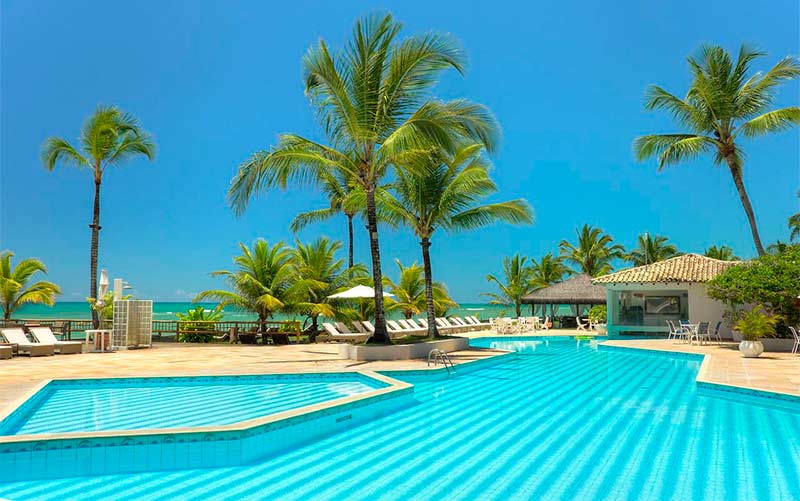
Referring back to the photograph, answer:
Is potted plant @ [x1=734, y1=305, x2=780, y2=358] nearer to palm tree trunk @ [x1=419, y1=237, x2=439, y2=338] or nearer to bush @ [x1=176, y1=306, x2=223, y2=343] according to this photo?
palm tree trunk @ [x1=419, y1=237, x2=439, y2=338]

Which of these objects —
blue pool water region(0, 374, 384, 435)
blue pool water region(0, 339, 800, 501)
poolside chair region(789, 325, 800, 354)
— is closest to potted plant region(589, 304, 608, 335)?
poolside chair region(789, 325, 800, 354)

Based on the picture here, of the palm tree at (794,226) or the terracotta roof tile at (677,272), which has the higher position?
the palm tree at (794,226)

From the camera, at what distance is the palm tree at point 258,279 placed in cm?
1845

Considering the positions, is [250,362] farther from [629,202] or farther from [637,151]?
[629,202]

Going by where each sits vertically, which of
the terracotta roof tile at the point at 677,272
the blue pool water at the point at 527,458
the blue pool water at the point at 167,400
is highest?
the terracotta roof tile at the point at 677,272

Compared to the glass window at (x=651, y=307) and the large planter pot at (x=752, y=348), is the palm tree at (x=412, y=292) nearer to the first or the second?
the glass window at (x=651, y=307)

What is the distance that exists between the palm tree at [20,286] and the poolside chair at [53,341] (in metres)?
6.78

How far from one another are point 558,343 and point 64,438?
678 inches

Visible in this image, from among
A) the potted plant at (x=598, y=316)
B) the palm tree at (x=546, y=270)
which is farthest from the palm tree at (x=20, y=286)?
the palm tree at (x=546, y=270)

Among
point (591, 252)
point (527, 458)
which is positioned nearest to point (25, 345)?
point (527, 458)

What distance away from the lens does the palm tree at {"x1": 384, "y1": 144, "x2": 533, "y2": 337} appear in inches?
586

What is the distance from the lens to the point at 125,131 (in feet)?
61.7

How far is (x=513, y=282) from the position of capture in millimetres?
32594

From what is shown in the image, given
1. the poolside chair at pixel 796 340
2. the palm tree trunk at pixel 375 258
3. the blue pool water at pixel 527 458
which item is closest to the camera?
the blue pool water at pixel 527 458
